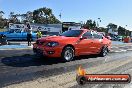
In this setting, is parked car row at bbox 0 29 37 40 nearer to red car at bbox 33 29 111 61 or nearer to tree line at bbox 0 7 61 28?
red car at bbox 33 29 111 61

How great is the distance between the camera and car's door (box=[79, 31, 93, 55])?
13.1m

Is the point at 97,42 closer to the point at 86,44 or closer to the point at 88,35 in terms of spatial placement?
the point at 88,35

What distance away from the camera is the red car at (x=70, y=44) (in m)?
11.5

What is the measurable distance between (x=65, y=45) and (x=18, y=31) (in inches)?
689

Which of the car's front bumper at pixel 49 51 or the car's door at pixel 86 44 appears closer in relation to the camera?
the car's front bumper at pixel 49 51

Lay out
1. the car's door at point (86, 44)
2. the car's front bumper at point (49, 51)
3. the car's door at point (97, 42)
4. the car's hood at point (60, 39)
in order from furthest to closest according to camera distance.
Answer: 1. the car's door at point (97, 42)
2. the car's door at point (86, 44)
3. the car's hood at point (60, 39)
4. the car's front bumper at point (49, 51)

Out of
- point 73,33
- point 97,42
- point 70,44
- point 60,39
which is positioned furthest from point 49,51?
point 97,42

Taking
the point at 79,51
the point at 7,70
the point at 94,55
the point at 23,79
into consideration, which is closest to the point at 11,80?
the point at 23,79

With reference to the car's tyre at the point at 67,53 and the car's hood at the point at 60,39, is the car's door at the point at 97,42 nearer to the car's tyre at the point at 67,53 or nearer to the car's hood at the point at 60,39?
the car's hood at the point at 60,39

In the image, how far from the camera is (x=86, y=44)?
13367 millimetres

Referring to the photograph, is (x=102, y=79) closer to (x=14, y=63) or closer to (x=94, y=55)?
(x=14, y=63)

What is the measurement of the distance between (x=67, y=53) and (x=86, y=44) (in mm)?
1626

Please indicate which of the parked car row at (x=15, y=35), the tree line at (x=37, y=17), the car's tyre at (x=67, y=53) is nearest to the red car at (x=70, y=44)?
the car's tyre at (x=67, y=53)

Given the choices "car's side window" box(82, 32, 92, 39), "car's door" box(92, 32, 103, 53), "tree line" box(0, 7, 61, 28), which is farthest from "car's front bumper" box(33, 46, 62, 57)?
"tree line" box(0, 7, 61, 28)
